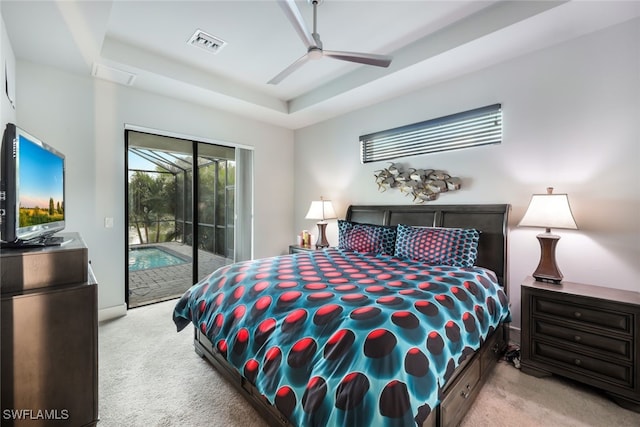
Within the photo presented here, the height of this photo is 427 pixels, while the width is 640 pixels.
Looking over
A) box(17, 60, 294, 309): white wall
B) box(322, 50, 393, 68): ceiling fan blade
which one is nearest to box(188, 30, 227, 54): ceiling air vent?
box(17, 60, 294, 309): white wall

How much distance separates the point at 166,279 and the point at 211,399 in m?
2.80

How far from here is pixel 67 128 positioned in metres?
3.04

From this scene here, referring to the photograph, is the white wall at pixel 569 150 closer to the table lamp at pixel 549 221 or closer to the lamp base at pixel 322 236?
the table lamp at pixel 549 221

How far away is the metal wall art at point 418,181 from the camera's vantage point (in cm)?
315

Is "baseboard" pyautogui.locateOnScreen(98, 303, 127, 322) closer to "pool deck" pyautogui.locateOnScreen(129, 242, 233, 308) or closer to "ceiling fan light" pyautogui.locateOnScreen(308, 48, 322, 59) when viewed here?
"pool deck" pyautogui.locateOnScreen(129, 242, 233, 308)

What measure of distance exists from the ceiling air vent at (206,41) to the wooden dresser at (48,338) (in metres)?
2.25

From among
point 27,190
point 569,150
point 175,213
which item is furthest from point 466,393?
point 175,213

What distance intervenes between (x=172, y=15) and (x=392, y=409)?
3.22 meters

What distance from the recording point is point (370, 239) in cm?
325

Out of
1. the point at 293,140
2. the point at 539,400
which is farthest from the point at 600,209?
the point at 293,140

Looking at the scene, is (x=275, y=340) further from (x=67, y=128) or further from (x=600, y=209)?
(x=67, y=128)

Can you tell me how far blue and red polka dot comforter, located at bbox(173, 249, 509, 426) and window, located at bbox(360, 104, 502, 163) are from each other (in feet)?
5.00

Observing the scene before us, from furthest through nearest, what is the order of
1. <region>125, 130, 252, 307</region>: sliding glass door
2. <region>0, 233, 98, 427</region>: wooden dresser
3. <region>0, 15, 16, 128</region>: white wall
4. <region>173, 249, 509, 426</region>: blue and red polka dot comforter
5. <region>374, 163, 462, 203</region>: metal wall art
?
1. <region>125, 130, 252, 307</region>: sliding glass door
2. <region>374, 163, 462, 203</region>: metal wall art
3. <region>0, 15, 16, 128</region>: white wall
4. <region>0, 233, 98, 427</region>: wooden dresser
5. <region>173, 249, 509, 426</region>: blue and red polka dot comforter

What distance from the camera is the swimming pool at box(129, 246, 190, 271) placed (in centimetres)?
372
